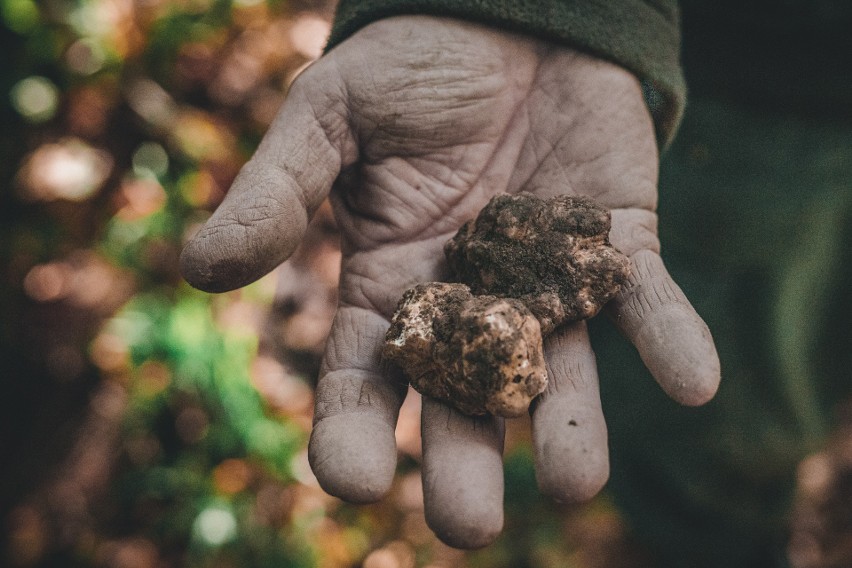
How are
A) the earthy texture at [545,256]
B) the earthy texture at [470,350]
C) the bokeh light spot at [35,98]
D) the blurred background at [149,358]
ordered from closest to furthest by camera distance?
the earthy texture at [470,350] < the earthy texture at [545,256] < the blurred background at [149,358] < the bokeh light spot at [35,98]

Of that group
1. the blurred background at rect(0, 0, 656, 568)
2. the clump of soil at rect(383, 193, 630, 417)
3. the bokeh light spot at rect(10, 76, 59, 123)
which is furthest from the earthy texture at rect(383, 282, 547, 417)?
the bokeh light spot at rect(10, 76, 59, 123)

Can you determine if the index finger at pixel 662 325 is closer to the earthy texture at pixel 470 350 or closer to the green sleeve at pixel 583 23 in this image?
the earthy texture at pixel 470 350

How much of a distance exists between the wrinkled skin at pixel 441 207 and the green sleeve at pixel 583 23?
0.12 ft

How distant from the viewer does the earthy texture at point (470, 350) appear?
1277 mm

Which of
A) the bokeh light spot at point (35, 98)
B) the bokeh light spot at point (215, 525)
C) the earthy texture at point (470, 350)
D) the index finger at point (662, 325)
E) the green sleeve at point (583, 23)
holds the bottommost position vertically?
the bokeh light spot at point (215, 525)

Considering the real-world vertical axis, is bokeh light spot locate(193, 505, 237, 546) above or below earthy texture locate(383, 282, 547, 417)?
below

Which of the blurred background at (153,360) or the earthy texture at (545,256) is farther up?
the earthy texture at (545,256)

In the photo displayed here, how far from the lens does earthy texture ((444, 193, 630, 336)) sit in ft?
4.59

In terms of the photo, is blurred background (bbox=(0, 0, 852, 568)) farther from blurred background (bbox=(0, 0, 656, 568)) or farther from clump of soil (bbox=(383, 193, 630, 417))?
clump of soil (bbox=(383, 193, 630, 417))

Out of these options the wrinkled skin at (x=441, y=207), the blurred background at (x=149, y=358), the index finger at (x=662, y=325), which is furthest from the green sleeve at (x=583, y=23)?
the blurred background at (x=149, y=358)

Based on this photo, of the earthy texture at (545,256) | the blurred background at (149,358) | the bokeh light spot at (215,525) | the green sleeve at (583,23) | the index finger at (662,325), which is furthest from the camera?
the blurred background at (149,358)

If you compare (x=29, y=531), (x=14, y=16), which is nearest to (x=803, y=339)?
(x=29, y=531)

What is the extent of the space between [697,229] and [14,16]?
2679 millimetres

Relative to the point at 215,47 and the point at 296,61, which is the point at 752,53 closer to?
the point at 296,61
